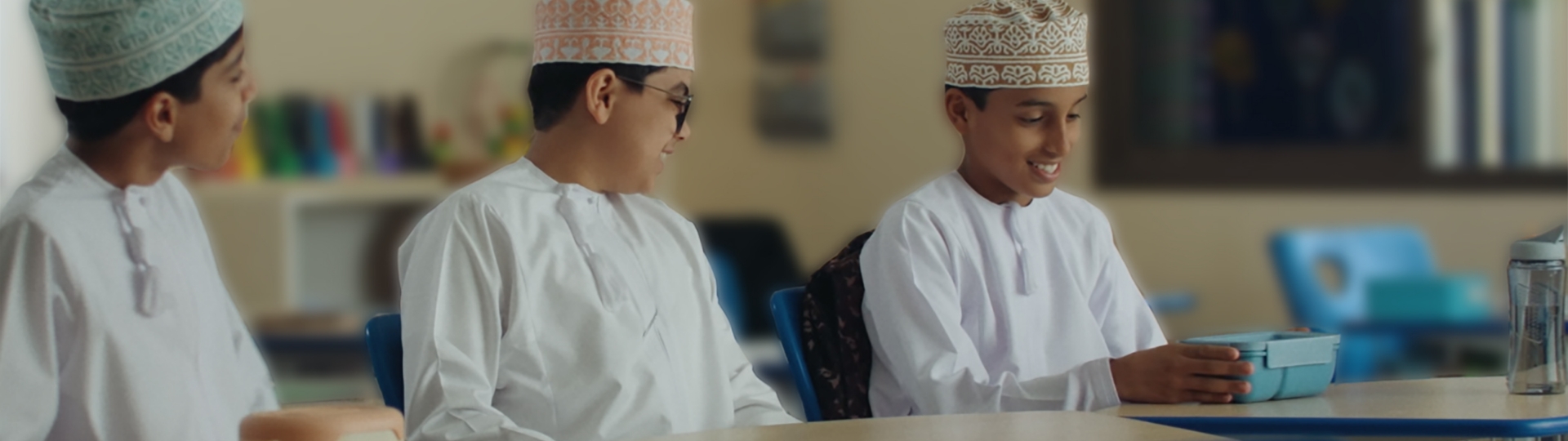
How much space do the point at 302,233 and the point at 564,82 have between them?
3.79 meters

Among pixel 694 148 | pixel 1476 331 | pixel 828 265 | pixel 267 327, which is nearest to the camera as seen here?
pixel 828 265

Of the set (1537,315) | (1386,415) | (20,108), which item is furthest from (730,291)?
(1386,415)

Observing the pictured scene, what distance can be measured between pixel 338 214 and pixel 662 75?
12.9 ft

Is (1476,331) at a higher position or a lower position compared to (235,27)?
lower

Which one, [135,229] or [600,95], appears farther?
[600,95]

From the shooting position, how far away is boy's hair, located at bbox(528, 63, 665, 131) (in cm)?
205

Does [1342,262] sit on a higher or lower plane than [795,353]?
lower

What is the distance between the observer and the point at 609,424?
195 centimetres

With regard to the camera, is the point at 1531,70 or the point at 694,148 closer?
the point at 1531,70

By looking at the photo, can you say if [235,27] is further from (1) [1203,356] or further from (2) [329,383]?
(2) [329,383]

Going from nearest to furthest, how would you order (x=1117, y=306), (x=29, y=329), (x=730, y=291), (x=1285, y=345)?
(x=29, y=329)
(x=1285, y=345)
(x=1117, y=306)
(x=730, y=291)

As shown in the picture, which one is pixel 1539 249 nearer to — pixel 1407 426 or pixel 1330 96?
pixel 1407 426

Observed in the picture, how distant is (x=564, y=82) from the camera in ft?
6.75

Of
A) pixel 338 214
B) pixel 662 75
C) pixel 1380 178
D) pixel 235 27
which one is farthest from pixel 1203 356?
pixel 338 214
